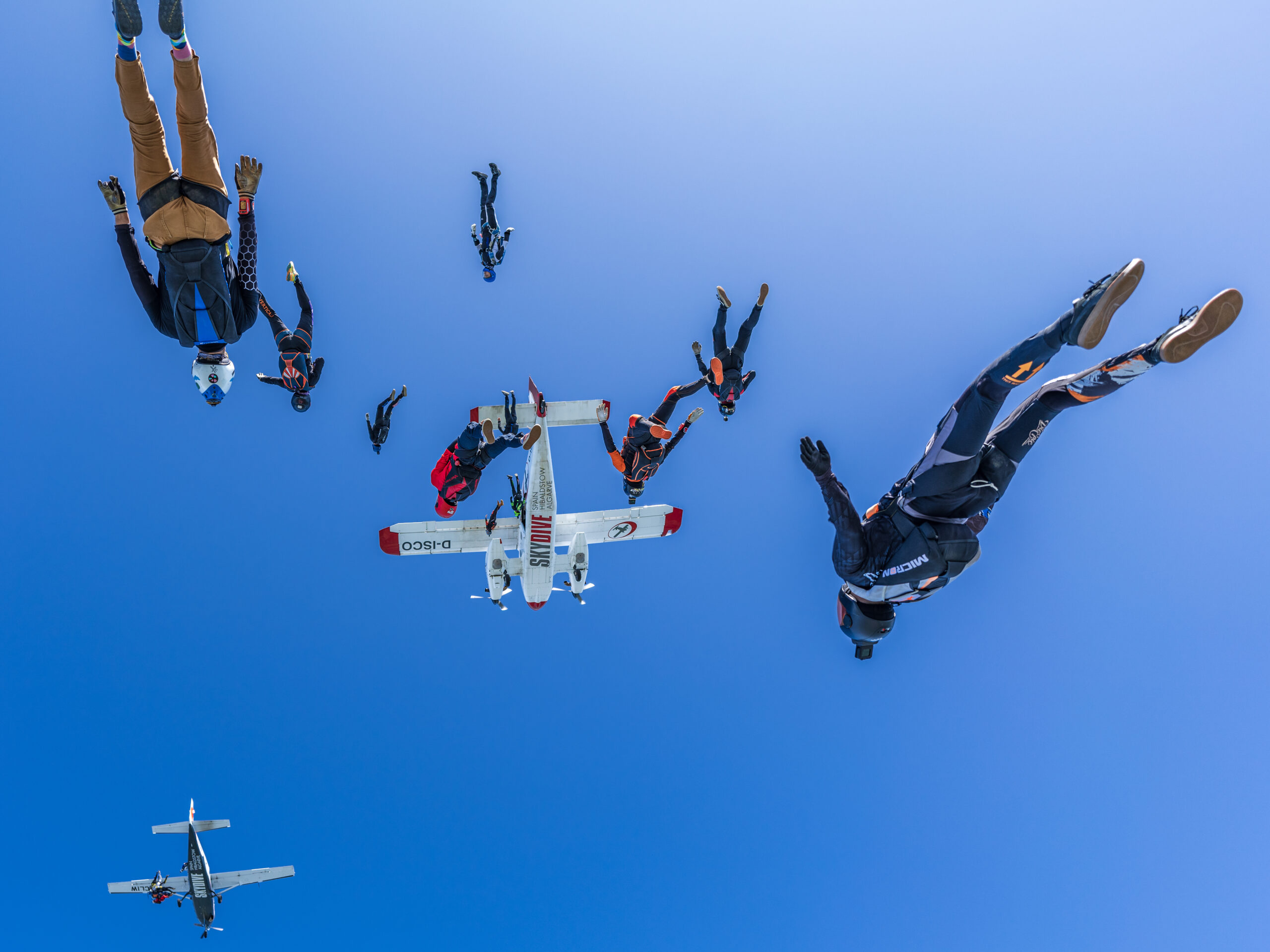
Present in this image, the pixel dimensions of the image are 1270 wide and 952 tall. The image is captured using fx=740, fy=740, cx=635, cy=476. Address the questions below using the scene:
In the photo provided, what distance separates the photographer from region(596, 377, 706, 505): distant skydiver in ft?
53.1

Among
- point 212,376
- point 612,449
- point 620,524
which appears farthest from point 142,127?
point 620,524

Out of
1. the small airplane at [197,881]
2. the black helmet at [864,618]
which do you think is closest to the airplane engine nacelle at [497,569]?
the black helmet at [864,618]

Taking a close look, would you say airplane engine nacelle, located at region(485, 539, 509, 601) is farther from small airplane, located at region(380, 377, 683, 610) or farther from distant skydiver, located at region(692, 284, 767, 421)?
distant skydiver, located at region(692, 284, 767, 421)

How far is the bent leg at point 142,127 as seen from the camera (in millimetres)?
11289

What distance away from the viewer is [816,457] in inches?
441

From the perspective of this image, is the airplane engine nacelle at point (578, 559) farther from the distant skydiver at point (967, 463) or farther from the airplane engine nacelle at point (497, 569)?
the distant skydiver at point (967, 463)

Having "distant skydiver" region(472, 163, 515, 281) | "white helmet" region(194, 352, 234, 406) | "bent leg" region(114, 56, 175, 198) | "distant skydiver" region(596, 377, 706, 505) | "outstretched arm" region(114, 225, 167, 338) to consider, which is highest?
"distant skydiver" region(472, 163, 515, 281)

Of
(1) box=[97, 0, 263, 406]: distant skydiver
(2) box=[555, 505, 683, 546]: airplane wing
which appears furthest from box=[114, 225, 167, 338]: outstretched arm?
(2) box=[555, 505, 683, 546]: airplane wing

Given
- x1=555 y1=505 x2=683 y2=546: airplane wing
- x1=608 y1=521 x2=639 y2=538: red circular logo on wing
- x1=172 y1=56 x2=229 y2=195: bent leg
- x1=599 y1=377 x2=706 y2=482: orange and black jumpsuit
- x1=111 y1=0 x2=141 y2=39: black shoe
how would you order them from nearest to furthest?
x1=111 y1=0 x2=141 y2=39: black shoe, x1=172 y1=56 x2=229 y2=195: bent leg, x1=599 y1=377 x2=706 y2=482: orange and black jumpsuit, x1=555 y1=505 x2=683 y2=546: airplane wing, x1=608 y1=521 x2=639 y2=538: red circular logo on wing

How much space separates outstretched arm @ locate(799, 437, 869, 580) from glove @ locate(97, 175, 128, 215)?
40.3 feet

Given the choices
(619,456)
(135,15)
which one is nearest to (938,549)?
(619,456)

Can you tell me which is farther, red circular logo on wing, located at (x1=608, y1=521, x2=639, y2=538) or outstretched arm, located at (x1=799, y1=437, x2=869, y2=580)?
red circular logo on wing, located at (x1=608, y1=521, x2=639, y2=538)

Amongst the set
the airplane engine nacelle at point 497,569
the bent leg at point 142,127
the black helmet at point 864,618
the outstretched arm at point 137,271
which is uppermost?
the bent leg at point 142,127

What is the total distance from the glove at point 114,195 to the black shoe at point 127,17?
2.83 metres
